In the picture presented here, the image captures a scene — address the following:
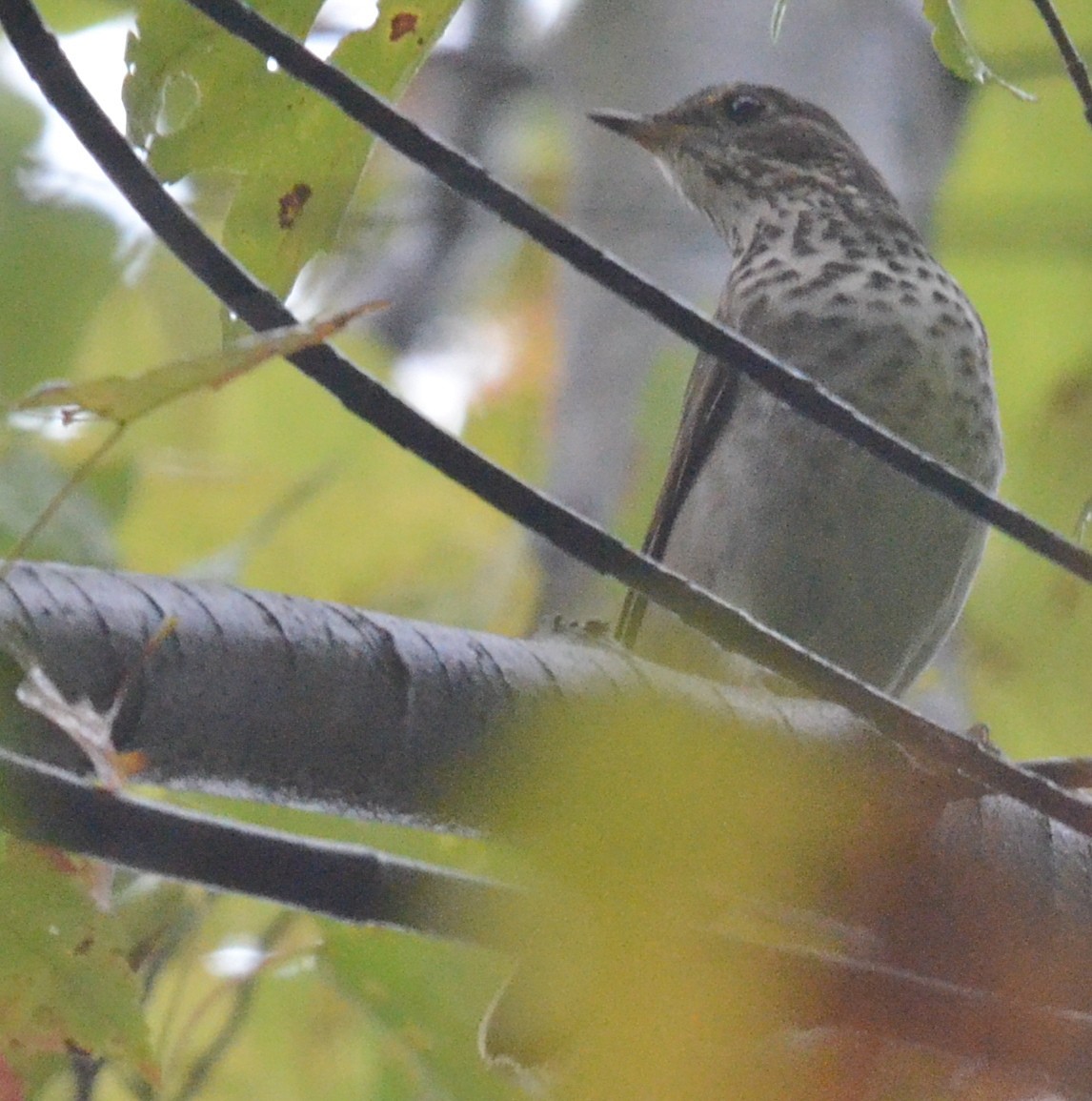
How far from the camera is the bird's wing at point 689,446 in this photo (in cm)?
328

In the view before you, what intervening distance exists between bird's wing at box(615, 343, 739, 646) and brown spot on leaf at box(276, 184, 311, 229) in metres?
1.79

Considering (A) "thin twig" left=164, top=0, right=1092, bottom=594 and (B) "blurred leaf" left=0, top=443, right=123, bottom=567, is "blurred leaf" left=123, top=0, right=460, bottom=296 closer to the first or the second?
(A) "thin twig" left=164, top=0, right=1092, bottom=594

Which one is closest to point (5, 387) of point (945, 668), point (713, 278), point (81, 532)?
point (81, 532)

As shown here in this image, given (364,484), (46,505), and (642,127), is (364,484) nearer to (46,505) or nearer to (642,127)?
(642,127)

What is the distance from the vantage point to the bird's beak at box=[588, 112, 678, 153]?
391cm

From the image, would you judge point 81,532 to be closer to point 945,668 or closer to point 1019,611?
point 1019,611

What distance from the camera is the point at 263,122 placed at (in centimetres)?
153

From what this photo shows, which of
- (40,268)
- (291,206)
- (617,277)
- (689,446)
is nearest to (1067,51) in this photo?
(617,277)

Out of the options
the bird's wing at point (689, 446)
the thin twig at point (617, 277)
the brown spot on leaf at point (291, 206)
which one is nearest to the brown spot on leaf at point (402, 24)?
the brown spot on leaf at point (291, 206)

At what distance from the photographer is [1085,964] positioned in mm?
2029

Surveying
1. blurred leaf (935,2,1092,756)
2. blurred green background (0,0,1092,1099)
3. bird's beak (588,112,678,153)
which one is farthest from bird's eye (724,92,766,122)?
blurred leaf (935,2,1092,756)

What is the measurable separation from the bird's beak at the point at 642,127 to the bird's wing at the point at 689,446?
2.38 ft

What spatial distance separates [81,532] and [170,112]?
104 cm

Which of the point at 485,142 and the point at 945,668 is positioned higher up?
the point at 485,142
